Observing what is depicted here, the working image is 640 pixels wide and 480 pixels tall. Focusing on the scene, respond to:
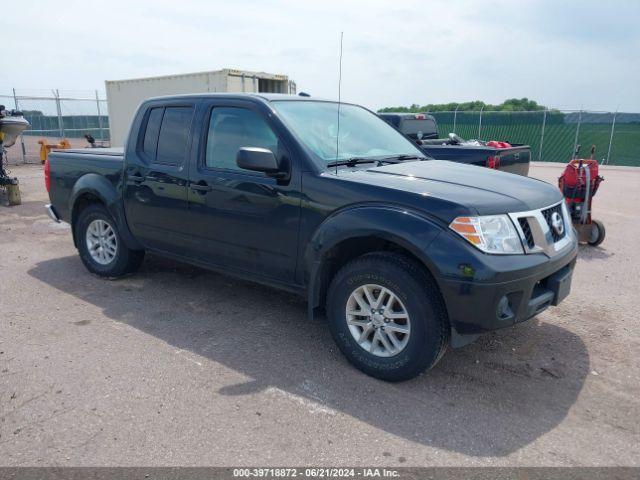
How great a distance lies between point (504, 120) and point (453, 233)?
76.3 ft

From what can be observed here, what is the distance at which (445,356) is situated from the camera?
12.5ft

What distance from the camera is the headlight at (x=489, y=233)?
3027mm

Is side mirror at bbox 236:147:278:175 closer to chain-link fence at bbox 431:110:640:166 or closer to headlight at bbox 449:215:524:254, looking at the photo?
headlight at bbox 449:215:524:254

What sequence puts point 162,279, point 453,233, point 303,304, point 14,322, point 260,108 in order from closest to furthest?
point 453,233, point 260,108, point 14,322, point 303,304, point 162,279

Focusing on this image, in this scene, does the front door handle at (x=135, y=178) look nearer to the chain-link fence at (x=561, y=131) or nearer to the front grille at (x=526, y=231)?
the front grille at (x=526, y=231)

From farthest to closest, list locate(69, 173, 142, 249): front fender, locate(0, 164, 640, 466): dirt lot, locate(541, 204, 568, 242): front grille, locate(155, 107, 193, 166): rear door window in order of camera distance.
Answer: locate(69, 173, 142, 249): front fender < locate(155, 107, 193, 166): rear door window < locate(541, 204, 568, 242): front grille < locate(0, 164, 640, 466): dirt lot

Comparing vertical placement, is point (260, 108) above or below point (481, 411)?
above

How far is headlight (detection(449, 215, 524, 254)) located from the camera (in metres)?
3.03

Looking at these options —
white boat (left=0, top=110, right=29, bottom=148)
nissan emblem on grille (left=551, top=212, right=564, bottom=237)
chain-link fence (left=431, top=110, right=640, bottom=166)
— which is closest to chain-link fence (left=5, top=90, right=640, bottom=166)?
chain-link fence (left=431, top=110, right=640, bottom=166)

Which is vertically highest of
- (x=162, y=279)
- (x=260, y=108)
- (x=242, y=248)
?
(x=260, y=108)

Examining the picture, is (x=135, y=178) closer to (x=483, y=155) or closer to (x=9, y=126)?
(x=483, y=155)

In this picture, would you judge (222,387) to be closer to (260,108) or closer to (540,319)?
(260,108)

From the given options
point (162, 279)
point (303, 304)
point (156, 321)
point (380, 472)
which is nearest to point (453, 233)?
point (380, 472)

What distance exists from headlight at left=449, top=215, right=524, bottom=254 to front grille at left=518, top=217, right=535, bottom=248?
115 millimetres
